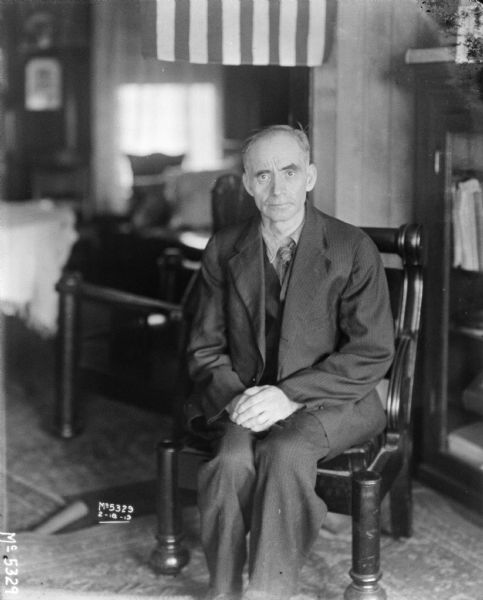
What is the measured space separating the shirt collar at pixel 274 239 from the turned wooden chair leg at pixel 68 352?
178 centimetres

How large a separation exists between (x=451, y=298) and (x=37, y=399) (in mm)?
2632

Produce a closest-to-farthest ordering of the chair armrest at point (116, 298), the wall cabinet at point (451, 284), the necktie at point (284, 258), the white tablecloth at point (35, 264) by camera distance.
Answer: the necktie at point (284, 258), the wall cabinet at point (451, 284), the chair armrest at point (116, 298), the white tablecloth at point (35, 264)

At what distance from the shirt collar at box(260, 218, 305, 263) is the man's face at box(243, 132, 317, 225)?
71 mm

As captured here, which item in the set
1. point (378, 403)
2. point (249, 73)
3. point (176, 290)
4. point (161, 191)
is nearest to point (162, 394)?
point (176, 290)

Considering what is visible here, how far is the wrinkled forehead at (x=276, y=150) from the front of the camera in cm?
261

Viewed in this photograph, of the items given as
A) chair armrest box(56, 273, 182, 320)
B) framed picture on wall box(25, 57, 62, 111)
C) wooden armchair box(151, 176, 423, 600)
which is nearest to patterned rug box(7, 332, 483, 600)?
wooden armchair box(151, 176, 423, 600)

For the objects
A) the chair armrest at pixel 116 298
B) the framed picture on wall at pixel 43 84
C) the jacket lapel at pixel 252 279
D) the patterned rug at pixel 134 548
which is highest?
the framed picture on wall at pixel 43 84

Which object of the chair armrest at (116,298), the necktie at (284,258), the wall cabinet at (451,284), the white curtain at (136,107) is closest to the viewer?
the necktie at (284,258)

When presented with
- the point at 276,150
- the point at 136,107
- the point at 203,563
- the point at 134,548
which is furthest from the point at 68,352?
the point at 136,107

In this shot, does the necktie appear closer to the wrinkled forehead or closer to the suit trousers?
the wrinkled forehead

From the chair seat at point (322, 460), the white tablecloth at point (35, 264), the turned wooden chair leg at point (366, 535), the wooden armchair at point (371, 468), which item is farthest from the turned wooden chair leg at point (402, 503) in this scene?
the white tablecloth at point (35, 264)

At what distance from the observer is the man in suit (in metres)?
2.46

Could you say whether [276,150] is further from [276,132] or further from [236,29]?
[236,29]

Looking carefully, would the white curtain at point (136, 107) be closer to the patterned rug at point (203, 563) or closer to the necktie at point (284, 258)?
the patterned rug at point (203, 563)
